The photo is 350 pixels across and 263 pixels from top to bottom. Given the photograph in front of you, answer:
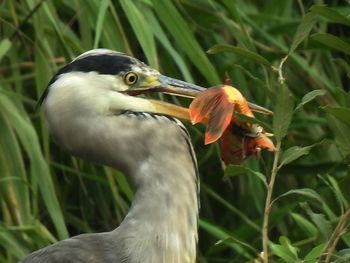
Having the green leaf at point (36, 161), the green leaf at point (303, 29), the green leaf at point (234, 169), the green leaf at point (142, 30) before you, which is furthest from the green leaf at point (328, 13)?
the green leaf at point (36, 161)

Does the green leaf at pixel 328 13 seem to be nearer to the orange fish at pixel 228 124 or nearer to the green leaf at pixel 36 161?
the orange fish at pixel 228 124

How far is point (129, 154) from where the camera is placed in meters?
2.04

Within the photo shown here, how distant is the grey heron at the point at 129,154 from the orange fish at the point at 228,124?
0.10 meters

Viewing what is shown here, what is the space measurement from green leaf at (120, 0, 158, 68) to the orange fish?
0.66 meters

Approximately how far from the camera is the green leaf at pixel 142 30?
2.65m

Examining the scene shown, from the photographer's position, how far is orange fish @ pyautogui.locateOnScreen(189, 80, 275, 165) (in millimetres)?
1899

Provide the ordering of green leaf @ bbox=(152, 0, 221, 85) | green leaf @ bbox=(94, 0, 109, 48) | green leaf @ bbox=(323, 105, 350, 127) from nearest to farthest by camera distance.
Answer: green leaf @ bbox=(323, 105, 350, 127), green leaf @ bbox=(94, 0, 109, 48), green leaf @ bbox=(152, 0, 221, 85)

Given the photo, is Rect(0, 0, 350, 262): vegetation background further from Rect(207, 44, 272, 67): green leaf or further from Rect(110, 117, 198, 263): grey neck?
Rect(207, 44, 272, 67): green leaf

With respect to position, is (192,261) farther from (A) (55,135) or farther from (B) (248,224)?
(B) (248,224)

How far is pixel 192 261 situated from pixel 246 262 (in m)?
0.91

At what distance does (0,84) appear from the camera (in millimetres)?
3000

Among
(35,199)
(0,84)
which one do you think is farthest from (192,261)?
(0,84)

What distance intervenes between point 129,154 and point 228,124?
0.65 feet

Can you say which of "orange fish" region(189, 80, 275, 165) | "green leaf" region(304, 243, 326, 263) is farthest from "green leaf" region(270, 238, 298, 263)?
"orange fish" region(189, 80, 275, 165)
